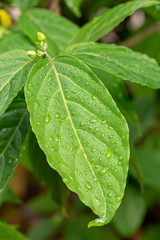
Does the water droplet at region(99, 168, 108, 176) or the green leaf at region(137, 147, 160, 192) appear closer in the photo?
the water droplet at region(99, 168, 108, 176)

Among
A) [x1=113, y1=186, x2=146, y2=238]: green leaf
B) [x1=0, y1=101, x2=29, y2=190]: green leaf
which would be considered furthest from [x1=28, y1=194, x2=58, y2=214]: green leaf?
[x1=0, y1=101, x2=29, y2=190]: green leaf

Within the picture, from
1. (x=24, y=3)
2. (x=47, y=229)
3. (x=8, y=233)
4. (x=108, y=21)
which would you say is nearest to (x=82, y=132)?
(x=108, y=21)

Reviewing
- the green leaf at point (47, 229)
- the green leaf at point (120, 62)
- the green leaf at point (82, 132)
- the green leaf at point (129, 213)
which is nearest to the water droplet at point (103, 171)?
the green leaf at point (82, 132)

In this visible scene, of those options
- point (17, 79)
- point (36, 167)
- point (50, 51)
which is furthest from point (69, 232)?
point (17, 79)

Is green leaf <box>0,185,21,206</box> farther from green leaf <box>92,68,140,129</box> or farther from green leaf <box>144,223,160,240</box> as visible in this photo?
green leaf <box>144,223,160,240</box>

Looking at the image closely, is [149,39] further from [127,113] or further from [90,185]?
[90,185]
